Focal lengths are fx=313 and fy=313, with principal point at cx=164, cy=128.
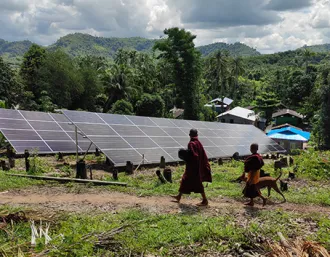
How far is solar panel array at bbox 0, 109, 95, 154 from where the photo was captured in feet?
47.9

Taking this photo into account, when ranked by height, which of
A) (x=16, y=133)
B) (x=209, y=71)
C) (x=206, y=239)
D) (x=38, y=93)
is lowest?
(x=206, y=239)

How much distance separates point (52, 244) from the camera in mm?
4531

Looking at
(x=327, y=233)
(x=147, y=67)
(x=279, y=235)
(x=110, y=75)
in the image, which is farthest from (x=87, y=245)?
(x=147, y=67)

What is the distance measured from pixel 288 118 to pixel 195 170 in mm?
47519

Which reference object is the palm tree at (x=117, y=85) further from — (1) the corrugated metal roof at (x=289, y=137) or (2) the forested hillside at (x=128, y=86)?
(1) the corrugated metal roof at (x=289, y=137)

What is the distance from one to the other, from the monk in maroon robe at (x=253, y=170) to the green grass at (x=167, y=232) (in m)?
0.59

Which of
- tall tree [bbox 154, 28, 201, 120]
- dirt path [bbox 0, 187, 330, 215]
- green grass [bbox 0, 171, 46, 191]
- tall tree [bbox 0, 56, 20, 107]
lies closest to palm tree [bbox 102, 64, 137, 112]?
tall tree [bbox 154, 28, 201, 120]

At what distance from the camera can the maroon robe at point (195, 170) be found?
23.3 feet

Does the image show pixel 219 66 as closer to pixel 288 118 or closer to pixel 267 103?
pixel 267 103

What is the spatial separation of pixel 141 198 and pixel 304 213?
386 cm

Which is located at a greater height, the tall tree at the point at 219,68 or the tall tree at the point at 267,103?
the tall tree at the point at 219,68

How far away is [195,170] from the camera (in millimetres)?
7156

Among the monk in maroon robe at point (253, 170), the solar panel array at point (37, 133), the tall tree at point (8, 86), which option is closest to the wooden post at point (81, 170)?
the solar panel array at point (37, 133)

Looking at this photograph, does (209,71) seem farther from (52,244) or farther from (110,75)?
(52,244)
